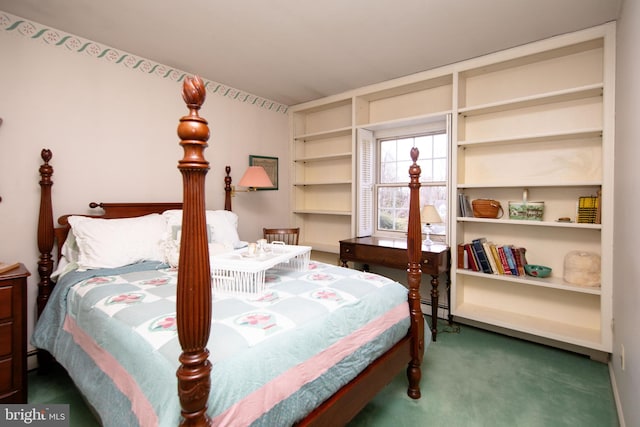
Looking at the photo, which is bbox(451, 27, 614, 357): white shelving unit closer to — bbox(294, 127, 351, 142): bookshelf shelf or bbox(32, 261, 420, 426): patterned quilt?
bbox(294, 127, 351, 142): bookshelf shelf

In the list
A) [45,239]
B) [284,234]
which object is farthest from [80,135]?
[284,234]

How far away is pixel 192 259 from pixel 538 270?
8.99 ft

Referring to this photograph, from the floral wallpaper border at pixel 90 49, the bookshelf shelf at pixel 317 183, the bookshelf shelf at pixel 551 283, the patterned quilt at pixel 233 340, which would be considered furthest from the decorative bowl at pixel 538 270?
the floral wallpaper border at pixel 90 49

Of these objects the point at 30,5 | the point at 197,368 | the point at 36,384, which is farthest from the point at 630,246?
the point at 30,5

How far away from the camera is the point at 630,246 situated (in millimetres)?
1526

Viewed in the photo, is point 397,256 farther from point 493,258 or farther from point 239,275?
point 239,275

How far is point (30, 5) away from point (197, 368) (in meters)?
2.60

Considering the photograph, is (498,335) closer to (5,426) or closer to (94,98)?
(5,426)

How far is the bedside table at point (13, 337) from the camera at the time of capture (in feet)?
5.36

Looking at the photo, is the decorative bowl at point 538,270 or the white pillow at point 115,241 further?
the decorative bowl at point 538,270

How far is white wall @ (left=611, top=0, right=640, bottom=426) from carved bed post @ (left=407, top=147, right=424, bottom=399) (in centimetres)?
92

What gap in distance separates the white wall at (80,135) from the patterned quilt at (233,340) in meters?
0.75

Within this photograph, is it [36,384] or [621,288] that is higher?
[621,288]

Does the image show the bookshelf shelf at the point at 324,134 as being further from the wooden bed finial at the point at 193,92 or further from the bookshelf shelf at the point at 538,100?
the wooden bed finial at the point at 193,92
